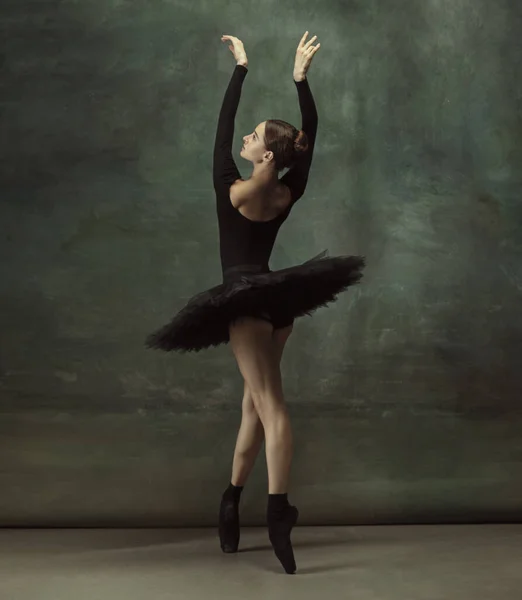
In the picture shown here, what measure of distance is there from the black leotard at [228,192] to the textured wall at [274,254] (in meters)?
0.79

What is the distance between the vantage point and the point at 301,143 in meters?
3.70

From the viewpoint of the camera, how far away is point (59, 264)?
176 inches

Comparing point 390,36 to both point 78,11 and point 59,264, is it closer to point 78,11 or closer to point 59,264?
point 78,11

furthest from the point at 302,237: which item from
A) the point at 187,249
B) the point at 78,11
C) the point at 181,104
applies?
the point at 78,11

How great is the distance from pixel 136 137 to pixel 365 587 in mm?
2428

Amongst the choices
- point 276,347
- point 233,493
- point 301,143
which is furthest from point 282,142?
point 233,493

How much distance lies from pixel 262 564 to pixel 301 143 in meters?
1.78

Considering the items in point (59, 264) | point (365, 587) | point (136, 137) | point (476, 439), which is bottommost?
point (365, 587)

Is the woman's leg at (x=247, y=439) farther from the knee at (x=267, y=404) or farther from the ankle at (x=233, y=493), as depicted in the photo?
the knee at (x=267, y=404)

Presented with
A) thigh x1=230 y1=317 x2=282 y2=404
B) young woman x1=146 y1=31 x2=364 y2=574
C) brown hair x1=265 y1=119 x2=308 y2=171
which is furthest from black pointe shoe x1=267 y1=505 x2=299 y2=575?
brown hair x1=265 y1=119 x2=308 y2=171

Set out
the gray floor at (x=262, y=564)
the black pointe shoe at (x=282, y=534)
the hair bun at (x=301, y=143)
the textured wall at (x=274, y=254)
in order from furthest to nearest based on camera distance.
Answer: the textured wall at (x=274, y=254) → the hair bun at (x=301, y=143) → the black pointe shoe at (x=282, y=534) → the gray floor at (x=262, y=564)

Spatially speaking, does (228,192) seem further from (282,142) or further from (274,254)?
(274,254)

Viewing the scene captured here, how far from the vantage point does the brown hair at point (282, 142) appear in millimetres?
3650

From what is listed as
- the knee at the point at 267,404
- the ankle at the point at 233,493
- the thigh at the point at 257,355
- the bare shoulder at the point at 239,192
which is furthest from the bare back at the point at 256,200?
the ankle at the point at 233,493
